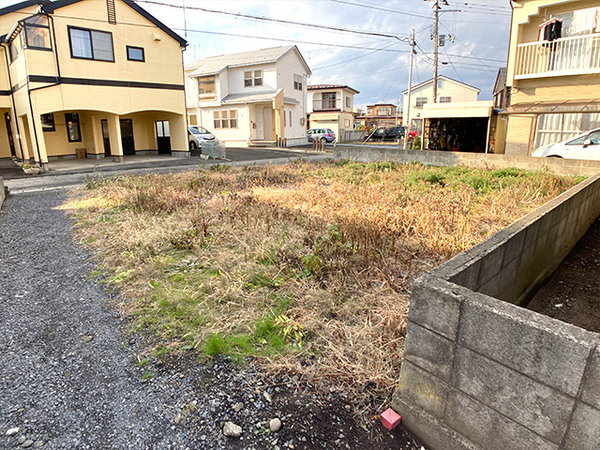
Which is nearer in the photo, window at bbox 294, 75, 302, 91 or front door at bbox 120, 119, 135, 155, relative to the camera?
front door at bbox 120, 119, 135, 155

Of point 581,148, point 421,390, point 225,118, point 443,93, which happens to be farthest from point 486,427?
point 443,93

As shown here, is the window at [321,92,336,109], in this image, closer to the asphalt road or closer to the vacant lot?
the asphalt road

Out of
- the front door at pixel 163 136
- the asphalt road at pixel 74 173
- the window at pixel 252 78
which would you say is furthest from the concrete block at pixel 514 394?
the window at pixel 252 78

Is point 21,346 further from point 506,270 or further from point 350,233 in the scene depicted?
point 506,270

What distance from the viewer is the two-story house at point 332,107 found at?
38219 millimetres

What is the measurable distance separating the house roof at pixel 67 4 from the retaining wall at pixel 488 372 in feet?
55.6

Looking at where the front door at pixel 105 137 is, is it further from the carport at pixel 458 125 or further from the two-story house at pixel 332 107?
the two-story house at pixel 332 107

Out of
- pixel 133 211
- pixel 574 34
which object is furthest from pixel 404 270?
pixel 574 34

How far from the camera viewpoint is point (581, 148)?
10328mm

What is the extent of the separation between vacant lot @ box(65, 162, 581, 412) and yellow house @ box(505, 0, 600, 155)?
22.4 ft

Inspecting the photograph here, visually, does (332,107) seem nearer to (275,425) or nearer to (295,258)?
(295,258)

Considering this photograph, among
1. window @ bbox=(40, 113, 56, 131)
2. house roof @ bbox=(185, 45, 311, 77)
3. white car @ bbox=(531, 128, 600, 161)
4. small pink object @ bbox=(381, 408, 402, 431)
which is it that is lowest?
small pink object @ bbox=(381, 408, 402, 431)

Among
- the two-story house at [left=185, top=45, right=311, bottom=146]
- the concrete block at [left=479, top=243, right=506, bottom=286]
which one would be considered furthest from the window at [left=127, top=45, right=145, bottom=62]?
the concrete block at [left=479, top=243, right=506, bottom=286]

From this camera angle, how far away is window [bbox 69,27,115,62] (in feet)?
50.3
